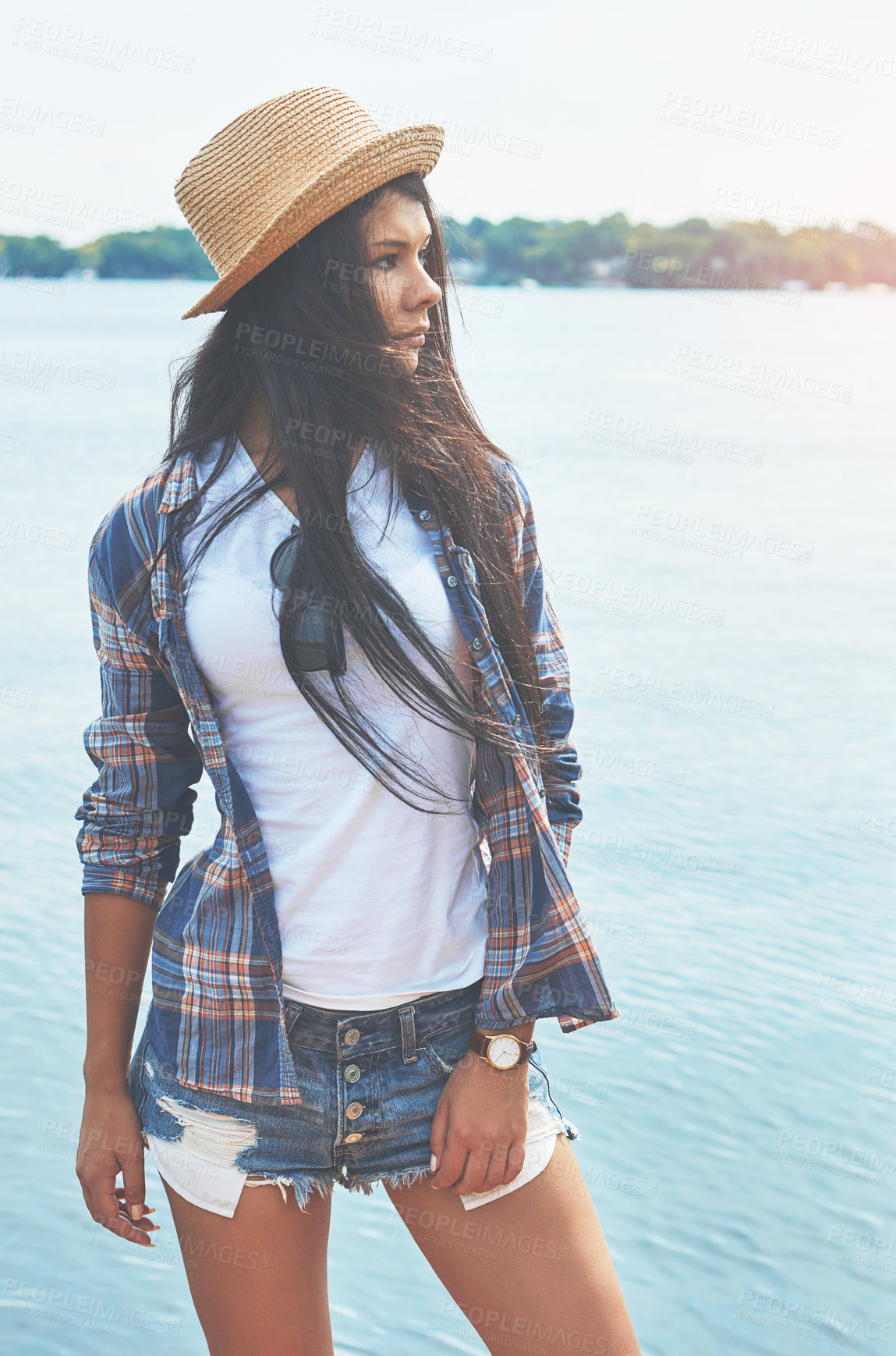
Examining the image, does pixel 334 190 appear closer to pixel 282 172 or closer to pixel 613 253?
pixel 282 172

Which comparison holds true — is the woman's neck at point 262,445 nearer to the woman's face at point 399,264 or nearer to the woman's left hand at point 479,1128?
the woman's face at point 399,264

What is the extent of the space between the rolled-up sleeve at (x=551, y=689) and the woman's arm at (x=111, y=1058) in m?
0.41

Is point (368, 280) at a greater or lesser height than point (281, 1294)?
greater

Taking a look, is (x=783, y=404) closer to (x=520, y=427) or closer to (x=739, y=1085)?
(x=520, y=427)

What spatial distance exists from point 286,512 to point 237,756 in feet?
0.73

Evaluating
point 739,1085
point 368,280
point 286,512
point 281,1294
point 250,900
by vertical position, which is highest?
point 368,280

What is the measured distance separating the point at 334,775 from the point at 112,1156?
0.43m

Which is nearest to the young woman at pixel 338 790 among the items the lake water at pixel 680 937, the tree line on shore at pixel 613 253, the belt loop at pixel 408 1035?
the belt loop at pixel 408 1035

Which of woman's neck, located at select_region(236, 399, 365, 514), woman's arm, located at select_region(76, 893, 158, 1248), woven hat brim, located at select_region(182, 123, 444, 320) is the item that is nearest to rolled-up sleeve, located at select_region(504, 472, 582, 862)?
woman's neck, located at select_region(236, 399, 365, 514)

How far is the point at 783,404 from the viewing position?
1419cm

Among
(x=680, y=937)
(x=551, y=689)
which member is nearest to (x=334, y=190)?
(x=551, y=689)

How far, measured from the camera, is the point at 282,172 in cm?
117

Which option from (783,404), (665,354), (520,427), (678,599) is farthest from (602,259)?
(678,599)

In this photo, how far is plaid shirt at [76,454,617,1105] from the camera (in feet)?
3.78
